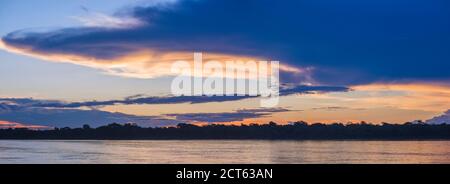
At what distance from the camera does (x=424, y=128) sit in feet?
399
